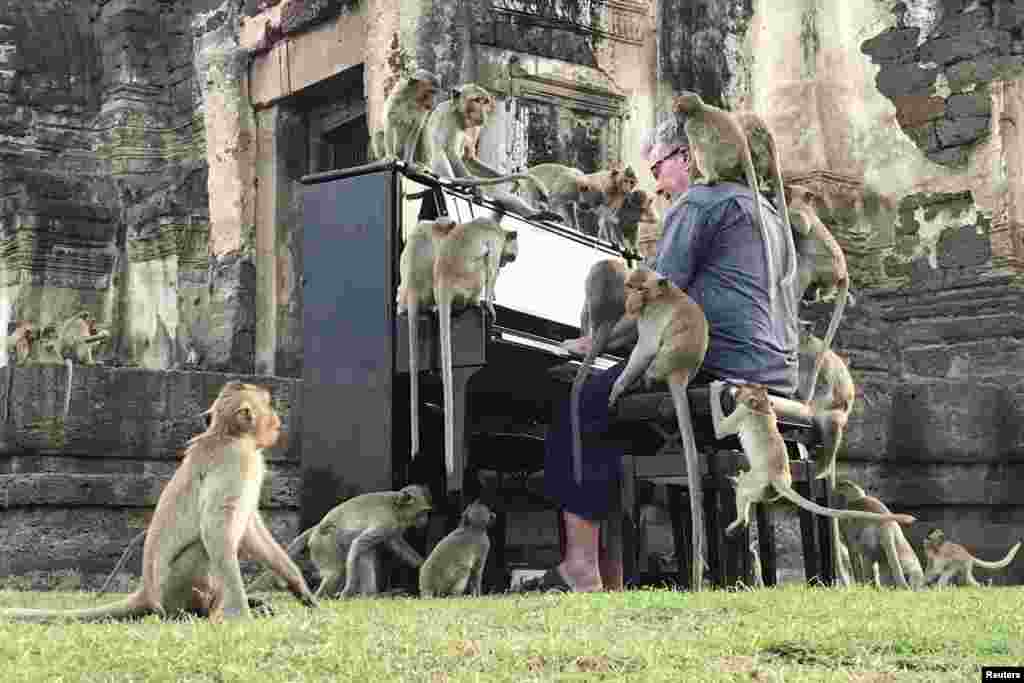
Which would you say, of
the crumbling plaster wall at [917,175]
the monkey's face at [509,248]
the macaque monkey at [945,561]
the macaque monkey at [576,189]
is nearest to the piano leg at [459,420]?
the monkey's face at [509,248]

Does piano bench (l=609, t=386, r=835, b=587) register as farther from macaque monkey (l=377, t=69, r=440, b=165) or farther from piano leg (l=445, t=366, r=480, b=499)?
macaque monkey (l=377, t=69, r=440, b=165)

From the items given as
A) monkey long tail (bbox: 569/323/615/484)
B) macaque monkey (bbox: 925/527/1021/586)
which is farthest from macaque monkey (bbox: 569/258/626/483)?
macaque monkey (bbox: 925/527/1021/586)

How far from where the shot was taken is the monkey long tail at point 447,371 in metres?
5.62

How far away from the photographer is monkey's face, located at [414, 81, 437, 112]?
7090 millimetres

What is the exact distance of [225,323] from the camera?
491 inches

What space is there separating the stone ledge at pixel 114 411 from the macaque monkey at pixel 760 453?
3.25 meters

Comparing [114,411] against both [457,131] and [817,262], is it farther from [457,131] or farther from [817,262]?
[817,262]

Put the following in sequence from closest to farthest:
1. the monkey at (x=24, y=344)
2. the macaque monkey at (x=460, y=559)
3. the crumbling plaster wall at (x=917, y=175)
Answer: the macaque monkey at (x=460, y=559), the crumbling plaster wall at (x=917, y=175), the monkey at (x=24, y=344)

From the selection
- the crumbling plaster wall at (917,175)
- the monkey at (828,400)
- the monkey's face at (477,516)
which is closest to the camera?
the monkey's face at (477,516)

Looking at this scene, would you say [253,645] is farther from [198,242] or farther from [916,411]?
[198,242]

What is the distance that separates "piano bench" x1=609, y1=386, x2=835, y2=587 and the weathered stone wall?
2.82m

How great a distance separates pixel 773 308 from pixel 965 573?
194 centimetres

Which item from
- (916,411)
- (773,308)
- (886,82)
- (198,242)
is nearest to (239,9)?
(198,242)

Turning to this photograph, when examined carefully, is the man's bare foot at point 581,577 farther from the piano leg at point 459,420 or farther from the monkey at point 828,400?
the monkey at point 828,400
